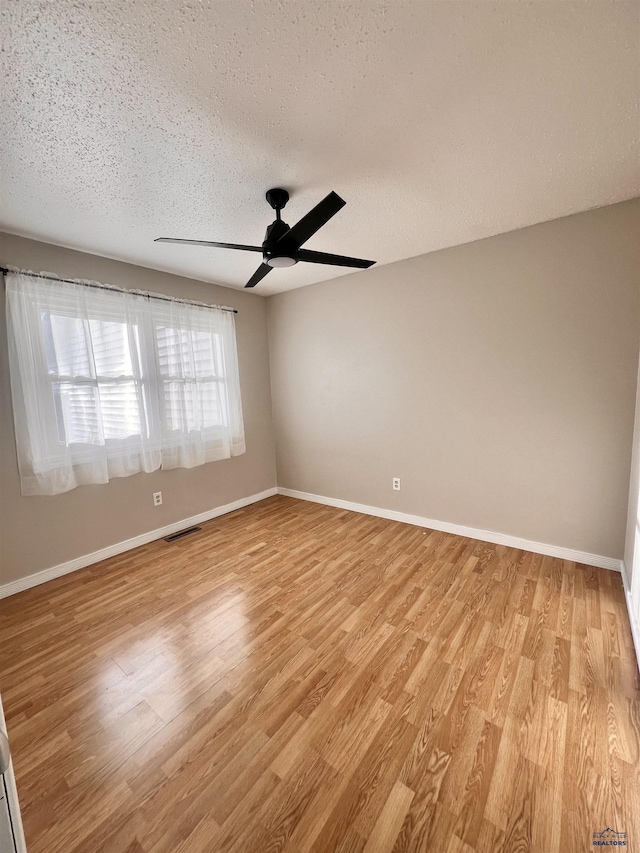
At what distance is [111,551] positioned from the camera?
2787 millimetres

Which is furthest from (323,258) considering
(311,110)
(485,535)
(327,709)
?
(485,535)

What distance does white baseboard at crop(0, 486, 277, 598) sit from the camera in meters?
2.34

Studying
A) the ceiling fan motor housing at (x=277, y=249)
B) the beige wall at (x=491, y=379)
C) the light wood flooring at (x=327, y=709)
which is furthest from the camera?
the beige wall at (x=491, y=379)

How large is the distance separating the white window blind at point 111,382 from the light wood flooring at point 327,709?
100cm

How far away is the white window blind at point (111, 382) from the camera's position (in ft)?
7.61

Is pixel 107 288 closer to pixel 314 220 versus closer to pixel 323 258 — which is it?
pixel 323 258

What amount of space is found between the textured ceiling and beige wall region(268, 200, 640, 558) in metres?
0.46

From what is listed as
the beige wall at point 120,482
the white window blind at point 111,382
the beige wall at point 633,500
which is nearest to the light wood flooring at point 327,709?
the beige wall at point 633,500

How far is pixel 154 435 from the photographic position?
3.00m

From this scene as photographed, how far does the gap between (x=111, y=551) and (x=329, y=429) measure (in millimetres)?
2330

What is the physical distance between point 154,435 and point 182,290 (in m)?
1.45

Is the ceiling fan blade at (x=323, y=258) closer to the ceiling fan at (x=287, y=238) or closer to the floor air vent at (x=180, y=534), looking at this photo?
the ceiling fan at (x=287, y=238)

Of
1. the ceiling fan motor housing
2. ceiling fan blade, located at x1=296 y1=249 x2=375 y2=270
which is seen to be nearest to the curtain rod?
the ceiling fan motor housing

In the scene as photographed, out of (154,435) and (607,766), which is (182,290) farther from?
(607,766)
